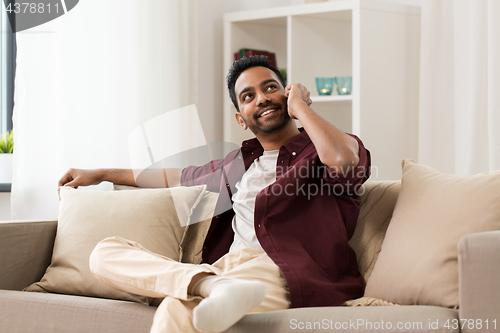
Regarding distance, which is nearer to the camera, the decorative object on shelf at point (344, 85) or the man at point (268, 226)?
the man at point (268, 226)

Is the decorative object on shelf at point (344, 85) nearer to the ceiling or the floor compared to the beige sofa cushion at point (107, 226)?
nearer to the ceiling

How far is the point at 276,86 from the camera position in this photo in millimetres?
1818

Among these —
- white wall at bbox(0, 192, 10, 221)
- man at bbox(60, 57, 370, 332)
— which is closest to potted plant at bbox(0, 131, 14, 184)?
white wall at bbox(0, 192, 10, 221)

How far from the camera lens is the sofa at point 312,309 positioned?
108 centimetres

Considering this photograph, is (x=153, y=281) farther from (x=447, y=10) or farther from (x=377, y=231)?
(x=447, y=10)

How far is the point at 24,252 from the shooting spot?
174 cm

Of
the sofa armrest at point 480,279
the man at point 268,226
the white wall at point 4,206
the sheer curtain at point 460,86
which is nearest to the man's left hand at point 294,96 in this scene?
the man at point 268,226

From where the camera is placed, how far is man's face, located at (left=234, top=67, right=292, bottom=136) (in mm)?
1763

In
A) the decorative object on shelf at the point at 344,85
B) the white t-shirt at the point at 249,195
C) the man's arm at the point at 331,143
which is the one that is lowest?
the white t-shirt at the point at 249,195

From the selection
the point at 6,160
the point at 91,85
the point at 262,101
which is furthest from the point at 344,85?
the point at 6,160

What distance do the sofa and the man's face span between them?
386 mm

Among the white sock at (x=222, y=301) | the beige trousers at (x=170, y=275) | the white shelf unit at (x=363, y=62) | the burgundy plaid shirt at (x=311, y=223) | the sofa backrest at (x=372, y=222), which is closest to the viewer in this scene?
the white sock at (x=222, y=301)

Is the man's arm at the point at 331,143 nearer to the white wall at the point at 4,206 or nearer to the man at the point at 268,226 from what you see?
the man at the point at 268,226

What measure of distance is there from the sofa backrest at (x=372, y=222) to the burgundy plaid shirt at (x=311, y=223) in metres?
0.04
